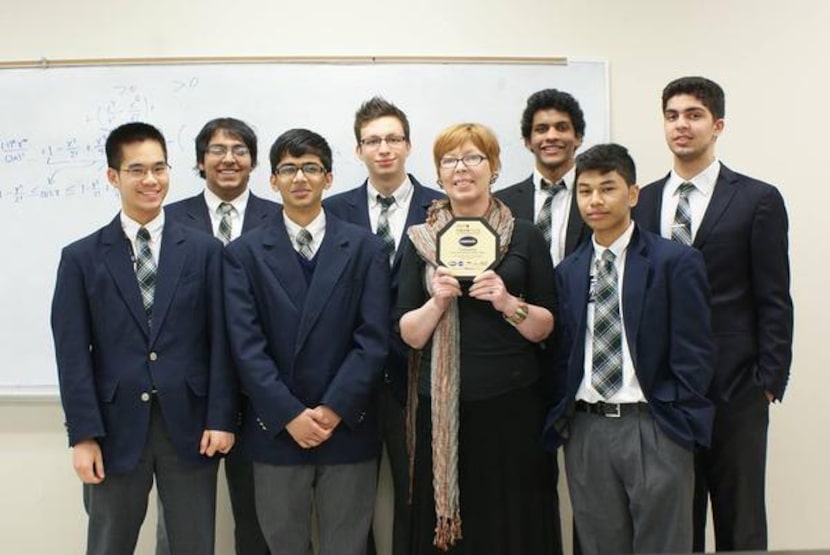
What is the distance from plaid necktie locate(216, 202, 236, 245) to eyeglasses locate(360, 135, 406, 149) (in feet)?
1.87

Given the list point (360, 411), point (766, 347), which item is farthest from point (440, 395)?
point (766, 347)

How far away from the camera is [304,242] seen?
7.38ft

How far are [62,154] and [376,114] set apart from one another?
135 centimetres

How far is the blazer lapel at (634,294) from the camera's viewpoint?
2.00 m

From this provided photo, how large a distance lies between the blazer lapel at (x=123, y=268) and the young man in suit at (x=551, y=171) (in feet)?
4.22

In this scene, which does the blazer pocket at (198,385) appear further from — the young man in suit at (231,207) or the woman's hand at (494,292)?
the woman's hand at (494,292)

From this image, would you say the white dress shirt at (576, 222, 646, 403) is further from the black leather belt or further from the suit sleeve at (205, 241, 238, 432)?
the suit sleeve at (205, 241, 238, 432)

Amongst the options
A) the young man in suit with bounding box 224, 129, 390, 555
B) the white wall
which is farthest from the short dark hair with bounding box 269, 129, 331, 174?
the white wall

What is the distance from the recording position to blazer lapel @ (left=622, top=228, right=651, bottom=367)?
200 cm

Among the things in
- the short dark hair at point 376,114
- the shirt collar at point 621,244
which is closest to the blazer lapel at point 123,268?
the short dark hair at point 376,114

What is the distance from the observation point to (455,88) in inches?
115

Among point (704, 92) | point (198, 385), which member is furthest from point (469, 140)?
point (198, 385)

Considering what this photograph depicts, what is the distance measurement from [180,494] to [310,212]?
37.6 inches

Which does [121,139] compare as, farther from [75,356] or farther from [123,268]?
[75,356]
